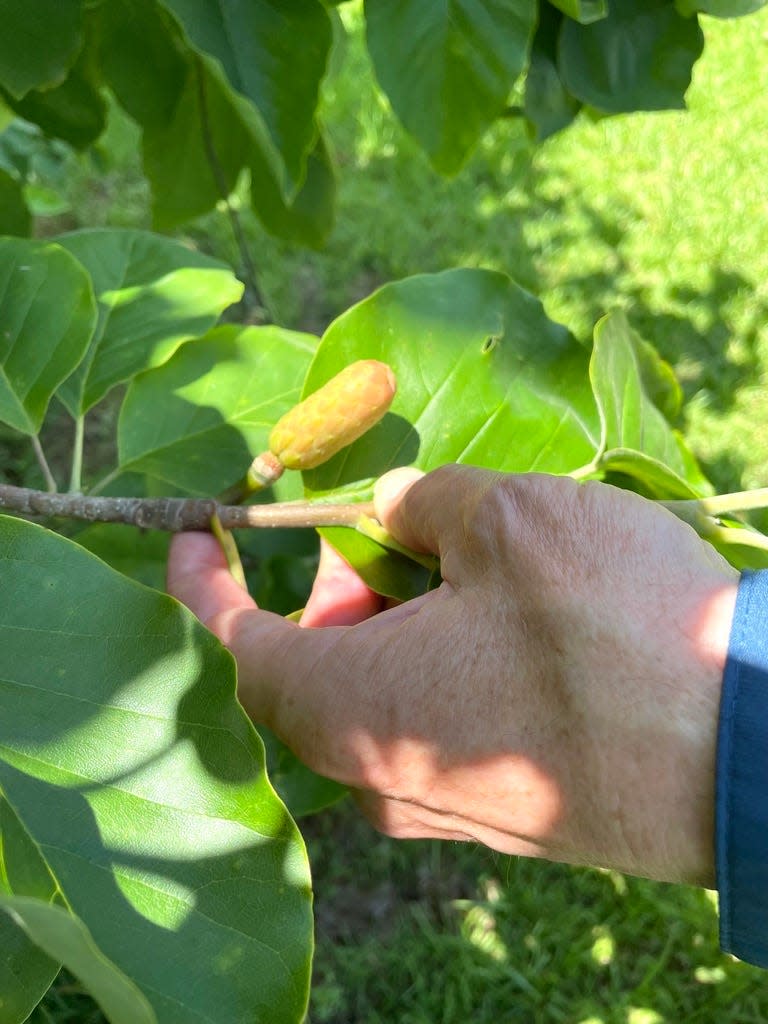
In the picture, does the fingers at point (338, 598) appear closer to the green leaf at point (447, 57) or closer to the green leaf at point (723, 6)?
the green leaf at point (447, 57)

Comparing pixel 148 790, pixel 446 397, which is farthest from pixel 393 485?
pixel 148 790

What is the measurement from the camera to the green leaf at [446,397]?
59.7 inches

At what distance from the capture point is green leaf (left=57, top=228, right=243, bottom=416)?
172 cm

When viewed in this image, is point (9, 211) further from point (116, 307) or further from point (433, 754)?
point (433, 754)

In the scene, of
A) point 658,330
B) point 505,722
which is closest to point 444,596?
point 505,722

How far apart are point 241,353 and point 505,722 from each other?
974mm

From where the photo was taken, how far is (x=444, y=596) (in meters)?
1.15

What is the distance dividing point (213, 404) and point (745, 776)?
3.76 feet

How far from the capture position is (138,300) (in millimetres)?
1772

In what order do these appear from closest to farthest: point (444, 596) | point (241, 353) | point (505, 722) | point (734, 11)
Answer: point (505, 722)
point (444, 596)
point (734, 11)
point (241, 353)

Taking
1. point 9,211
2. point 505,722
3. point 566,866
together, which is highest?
point 9,211

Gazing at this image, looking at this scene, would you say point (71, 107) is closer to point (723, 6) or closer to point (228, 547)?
point (228, 547)

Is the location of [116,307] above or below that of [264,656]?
above

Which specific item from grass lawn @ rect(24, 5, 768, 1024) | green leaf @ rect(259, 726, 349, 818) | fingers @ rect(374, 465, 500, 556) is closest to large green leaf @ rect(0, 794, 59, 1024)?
fingers @ rect(374, 465, 500, 556)
